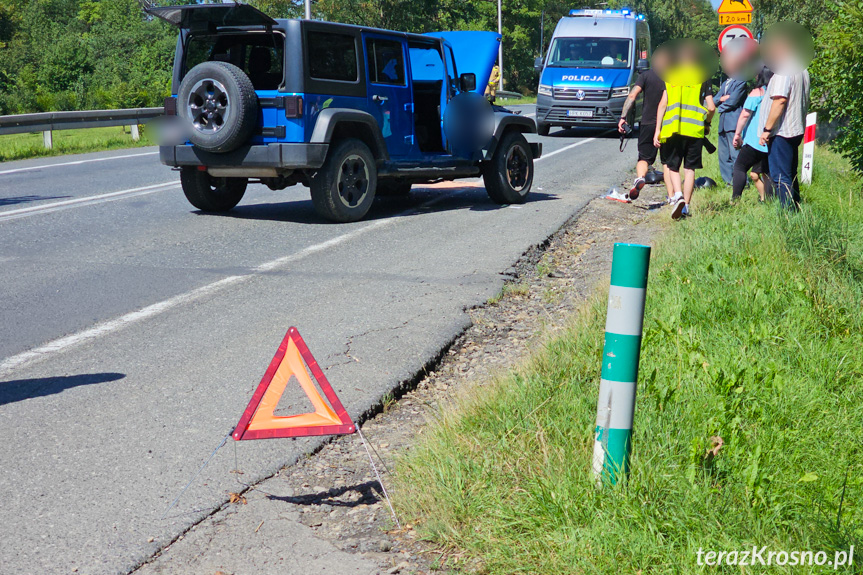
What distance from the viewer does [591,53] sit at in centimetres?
2306

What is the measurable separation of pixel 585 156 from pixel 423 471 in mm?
15333

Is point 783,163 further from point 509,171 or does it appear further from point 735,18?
point 735,18

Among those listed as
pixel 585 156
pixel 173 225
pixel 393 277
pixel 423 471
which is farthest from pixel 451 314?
pixel 585 156

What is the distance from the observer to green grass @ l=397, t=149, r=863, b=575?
8.89ft

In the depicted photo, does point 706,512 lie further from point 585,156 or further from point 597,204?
point 585,156

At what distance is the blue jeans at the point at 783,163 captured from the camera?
8141 millimetres

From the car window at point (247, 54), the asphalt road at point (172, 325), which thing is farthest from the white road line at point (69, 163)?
the car window at point (247, 54)

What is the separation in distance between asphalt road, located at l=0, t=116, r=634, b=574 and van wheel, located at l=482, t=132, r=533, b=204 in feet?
1.03

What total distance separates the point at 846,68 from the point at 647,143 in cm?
250

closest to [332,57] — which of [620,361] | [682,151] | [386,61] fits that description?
[386,61]

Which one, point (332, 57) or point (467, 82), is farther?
point (467, 82)

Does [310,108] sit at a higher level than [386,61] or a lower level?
lower

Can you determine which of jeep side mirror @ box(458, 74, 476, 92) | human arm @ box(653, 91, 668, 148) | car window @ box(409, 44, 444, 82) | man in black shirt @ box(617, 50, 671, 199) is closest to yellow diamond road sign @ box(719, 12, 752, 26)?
man in black shirt @ box(617, 50, 671, 199)

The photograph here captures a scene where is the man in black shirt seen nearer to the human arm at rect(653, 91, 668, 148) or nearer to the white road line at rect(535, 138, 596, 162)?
the human arm at rect(653, 91, 668, 148)
